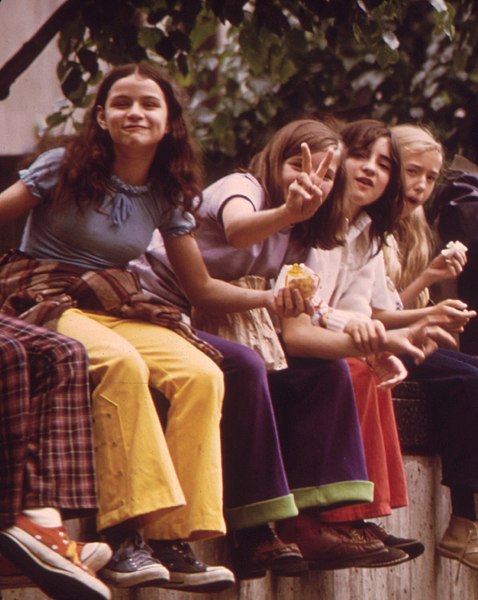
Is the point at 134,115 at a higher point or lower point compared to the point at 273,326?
higher

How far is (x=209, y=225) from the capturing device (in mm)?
4410

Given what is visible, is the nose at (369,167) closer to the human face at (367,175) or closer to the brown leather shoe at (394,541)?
the human face at (367,175)

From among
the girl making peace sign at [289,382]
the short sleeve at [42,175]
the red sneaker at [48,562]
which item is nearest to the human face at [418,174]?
the girl making peace sign at [289,382]

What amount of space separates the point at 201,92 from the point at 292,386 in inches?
126

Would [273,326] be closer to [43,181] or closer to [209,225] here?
[209,225]

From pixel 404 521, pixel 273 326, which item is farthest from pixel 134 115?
pixel 404 521

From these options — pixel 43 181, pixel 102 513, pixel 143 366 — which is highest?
pixel 43 181

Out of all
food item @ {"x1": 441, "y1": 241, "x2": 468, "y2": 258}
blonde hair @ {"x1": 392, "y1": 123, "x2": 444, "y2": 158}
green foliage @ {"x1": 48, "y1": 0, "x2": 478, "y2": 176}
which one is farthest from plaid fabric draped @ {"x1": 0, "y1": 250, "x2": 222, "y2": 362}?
green foliage @ {"x1": 48, "y1": 0, "x2": 478, "y2": 176}

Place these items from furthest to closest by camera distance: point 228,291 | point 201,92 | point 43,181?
1. point 201,92
2. point 228,291
3. point 43,181

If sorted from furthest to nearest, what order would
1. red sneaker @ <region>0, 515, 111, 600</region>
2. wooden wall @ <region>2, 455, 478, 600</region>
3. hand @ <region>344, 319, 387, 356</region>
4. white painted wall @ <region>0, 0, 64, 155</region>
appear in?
white painted wall @ <region>0, 0, 64, 155</region> < wooden wall @ <region>2, 455, 478, 600</region> < hand @ <region>344, 319, 387, 356</region> < red sneaker @ <region>0, 515, 111, 600</region>

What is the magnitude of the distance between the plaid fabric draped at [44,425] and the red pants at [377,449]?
3.15 feet

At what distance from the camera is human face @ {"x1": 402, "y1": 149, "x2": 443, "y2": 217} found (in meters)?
5.06

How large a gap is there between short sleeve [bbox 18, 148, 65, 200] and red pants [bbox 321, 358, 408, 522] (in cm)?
100

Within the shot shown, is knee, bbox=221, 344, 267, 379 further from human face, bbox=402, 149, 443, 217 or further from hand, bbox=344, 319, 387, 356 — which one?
human face, bbox=402, 149, 443, 217
